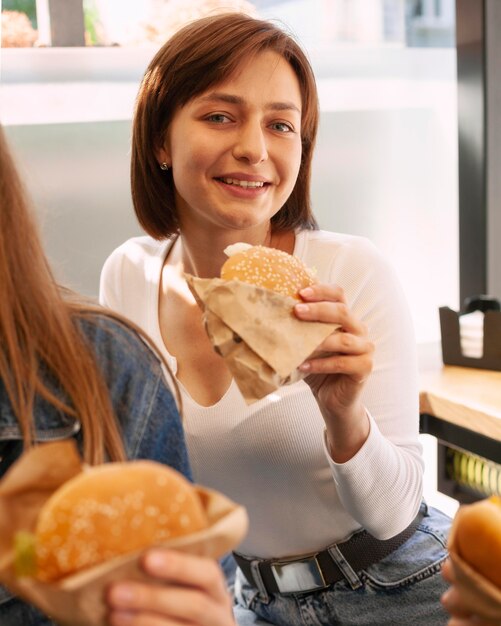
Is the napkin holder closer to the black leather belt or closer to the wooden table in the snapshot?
the wooden table

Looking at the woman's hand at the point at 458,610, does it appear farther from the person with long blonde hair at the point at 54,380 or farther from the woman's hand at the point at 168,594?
the person with long blonde hair at the point at 54,380

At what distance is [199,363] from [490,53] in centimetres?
198

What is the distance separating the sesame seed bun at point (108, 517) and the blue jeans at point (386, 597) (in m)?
1.02

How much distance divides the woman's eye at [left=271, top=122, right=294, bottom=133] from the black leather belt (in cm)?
75

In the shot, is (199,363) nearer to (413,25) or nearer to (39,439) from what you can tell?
(39,439)

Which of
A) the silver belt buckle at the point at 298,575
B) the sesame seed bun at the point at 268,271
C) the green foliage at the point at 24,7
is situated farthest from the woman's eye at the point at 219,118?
the green foliage at the point at 24,7

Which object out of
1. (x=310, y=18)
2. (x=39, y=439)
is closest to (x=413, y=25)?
(x=310, y=18)

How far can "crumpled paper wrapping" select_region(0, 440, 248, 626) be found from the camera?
23.7 inches

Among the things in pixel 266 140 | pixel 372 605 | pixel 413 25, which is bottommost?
pixel 372 605

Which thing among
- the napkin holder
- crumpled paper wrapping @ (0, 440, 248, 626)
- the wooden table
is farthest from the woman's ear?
crumpled paper wrapping @ (0, 440, 248, 626)

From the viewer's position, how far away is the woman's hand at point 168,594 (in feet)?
2.00

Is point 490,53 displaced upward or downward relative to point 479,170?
upward

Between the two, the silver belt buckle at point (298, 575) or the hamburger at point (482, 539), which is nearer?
the hamburger at point (482, 539)

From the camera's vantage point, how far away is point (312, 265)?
1.75m
